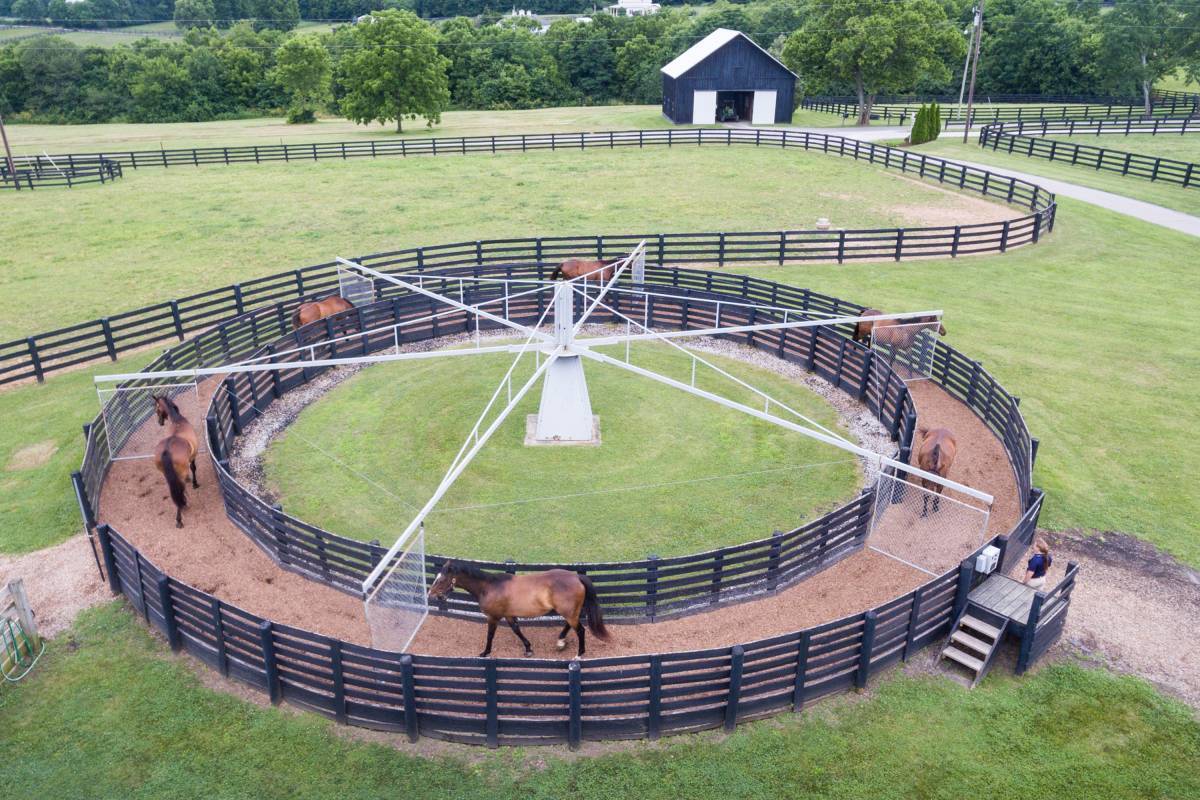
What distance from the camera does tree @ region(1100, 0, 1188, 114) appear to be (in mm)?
58938

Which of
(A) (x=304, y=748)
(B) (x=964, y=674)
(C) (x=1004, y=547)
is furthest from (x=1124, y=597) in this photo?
(A) (x=304, y=748)

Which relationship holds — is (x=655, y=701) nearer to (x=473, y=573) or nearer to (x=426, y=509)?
(x=473, y=573)

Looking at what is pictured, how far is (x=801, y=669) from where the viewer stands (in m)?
10.5

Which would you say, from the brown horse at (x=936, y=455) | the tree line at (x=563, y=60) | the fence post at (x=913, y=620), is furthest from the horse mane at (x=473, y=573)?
the tree line at (x=563, y=60)

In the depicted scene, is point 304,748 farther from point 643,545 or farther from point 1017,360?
point 1017,360

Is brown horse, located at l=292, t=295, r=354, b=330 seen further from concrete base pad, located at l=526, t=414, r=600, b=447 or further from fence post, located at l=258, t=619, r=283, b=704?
fence post, located at l=258, t=619, r=283, b=704

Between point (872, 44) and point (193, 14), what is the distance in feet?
371

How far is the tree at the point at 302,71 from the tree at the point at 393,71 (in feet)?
40.3

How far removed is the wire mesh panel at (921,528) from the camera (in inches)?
531

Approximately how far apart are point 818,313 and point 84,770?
17300 millimetres

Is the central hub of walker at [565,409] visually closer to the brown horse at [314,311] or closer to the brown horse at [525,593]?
the brown horse at [525,593]

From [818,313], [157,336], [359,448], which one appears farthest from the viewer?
[157,336]

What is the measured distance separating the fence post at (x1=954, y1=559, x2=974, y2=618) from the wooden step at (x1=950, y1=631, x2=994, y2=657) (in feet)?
1.19

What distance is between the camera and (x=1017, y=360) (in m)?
21.5
